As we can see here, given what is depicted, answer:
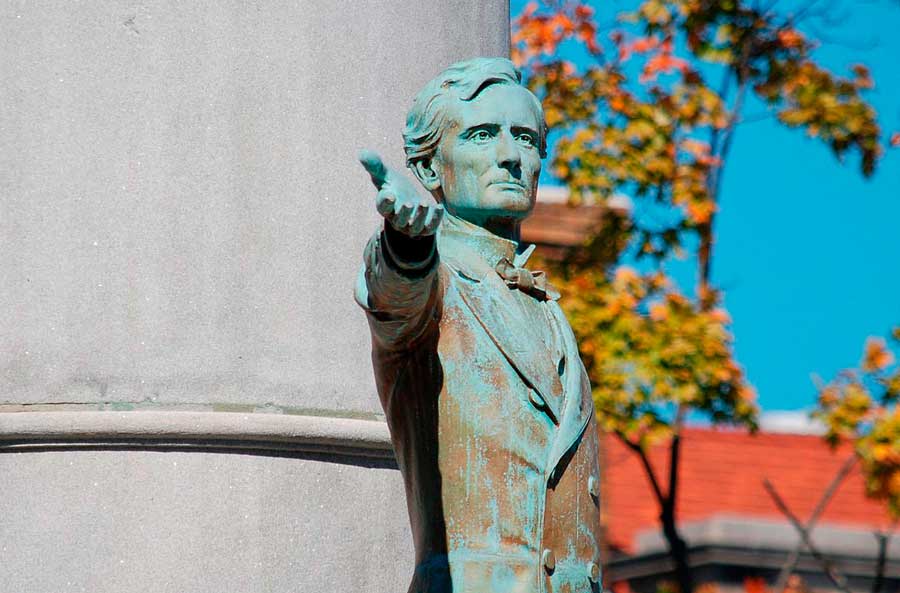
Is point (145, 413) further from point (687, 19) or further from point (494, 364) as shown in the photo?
point (687, 19)

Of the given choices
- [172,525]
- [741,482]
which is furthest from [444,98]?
[741,482]

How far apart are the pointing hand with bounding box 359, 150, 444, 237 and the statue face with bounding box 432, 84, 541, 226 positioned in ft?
2.02

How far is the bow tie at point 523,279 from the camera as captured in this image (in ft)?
14.6

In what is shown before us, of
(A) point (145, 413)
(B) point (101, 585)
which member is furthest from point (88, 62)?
(B) point (101, 585)

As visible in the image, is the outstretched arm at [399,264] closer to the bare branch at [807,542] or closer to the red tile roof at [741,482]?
the bare branch at [807,542]

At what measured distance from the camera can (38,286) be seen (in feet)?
16.8

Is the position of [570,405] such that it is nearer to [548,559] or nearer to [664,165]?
[548,559]

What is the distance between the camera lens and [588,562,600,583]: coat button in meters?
4.26

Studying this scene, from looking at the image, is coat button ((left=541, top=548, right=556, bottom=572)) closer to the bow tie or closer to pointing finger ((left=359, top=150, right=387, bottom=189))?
the bow tie

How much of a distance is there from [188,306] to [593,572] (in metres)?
1.36

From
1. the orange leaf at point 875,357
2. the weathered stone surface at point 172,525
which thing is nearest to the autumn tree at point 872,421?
the orange leaf at point 875,357

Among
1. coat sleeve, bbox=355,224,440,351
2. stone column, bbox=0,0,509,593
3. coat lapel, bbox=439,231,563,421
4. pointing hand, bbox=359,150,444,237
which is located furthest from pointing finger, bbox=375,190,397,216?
stone column, bbox=0,0,509,593

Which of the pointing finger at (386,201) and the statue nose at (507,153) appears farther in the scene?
the statue nose at (507,153)

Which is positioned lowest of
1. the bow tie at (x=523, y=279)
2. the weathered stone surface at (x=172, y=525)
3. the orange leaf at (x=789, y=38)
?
the weathered stone surface at (x=172, y=525)
